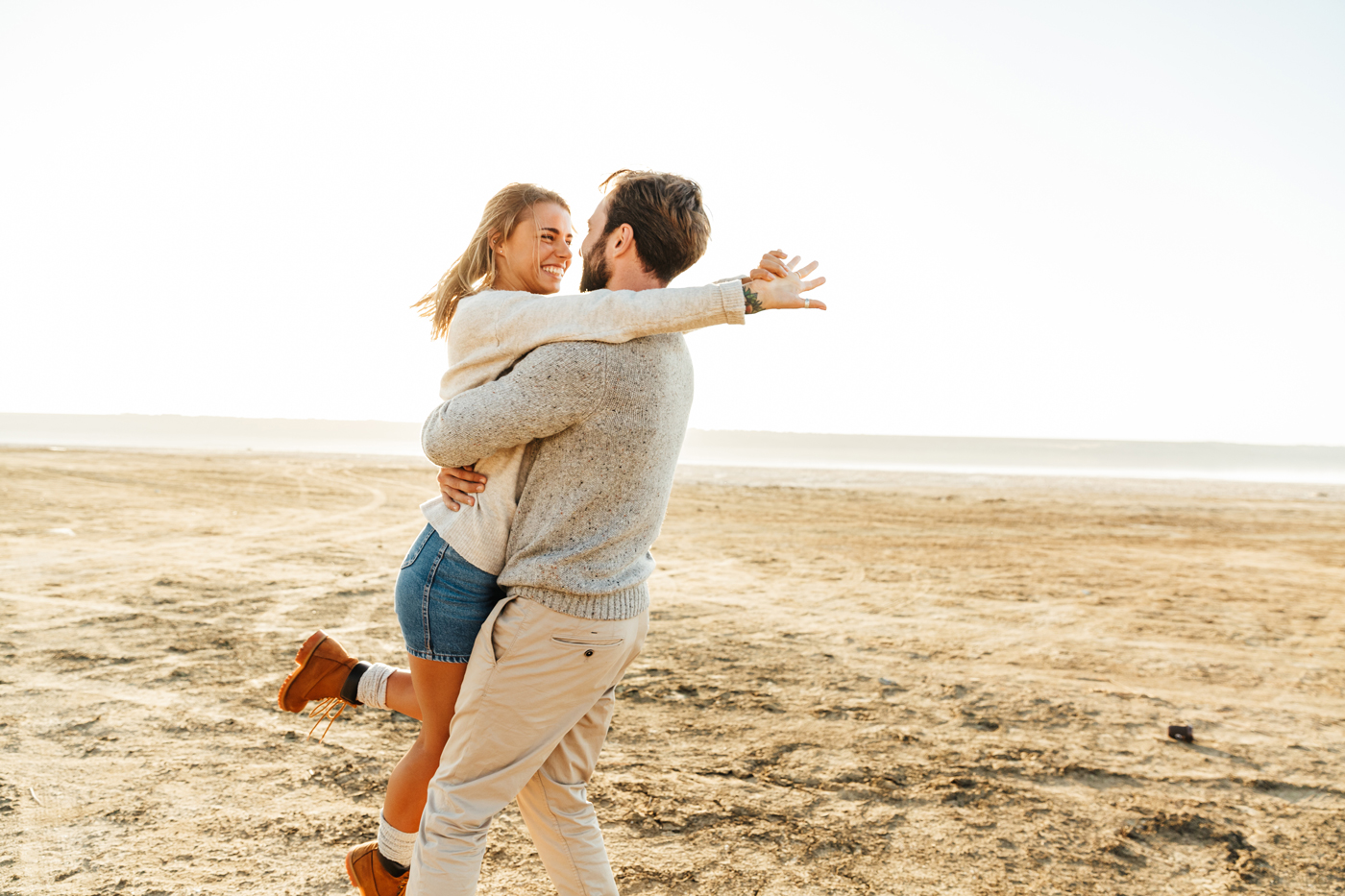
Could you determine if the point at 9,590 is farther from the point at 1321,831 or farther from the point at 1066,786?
the point at 1321,831

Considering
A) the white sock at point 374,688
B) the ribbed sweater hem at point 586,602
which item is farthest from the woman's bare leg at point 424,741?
the white sock at point 374,688

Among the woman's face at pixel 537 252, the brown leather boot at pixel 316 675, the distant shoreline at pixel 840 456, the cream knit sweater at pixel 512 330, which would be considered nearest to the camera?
the cream knit sweater at pixel 512 330

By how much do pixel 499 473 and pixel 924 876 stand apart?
6.63 ft

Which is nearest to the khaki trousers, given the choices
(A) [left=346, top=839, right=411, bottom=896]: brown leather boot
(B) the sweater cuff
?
(A) [left=346, top=839, right=411, bottom=896]: brown leather boot

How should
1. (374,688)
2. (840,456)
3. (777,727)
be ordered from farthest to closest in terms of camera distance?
(840,456) < (777,727) < (374,688)

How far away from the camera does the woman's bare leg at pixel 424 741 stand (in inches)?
67.5

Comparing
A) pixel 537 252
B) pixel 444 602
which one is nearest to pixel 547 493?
pixel 444 602

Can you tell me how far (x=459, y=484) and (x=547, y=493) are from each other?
0.20 m

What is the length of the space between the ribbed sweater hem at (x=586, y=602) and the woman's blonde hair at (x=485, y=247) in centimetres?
71

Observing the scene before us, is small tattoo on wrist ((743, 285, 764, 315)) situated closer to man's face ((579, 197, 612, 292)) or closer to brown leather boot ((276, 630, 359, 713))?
man's face ((579, 197, 612, 292))

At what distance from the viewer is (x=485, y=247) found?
1901 millimetres

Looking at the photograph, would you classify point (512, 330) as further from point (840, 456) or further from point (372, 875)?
point (840, 456)

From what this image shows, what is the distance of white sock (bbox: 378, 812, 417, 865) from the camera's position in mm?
1888

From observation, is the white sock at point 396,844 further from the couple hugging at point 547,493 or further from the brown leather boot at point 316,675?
the brown leather boot at point 316,675
